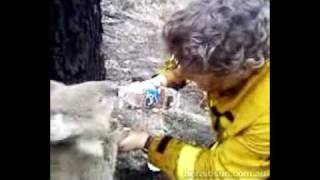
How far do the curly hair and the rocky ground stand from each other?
0.20 feet

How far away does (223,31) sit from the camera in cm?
207

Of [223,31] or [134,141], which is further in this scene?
[134,141]

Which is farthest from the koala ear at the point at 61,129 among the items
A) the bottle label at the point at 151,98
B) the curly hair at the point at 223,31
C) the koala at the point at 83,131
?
the curly hair at the point at 223,31

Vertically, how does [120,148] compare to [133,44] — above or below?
below

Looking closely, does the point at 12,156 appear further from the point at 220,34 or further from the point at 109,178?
the point at 220,34

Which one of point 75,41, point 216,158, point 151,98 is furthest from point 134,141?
point 75,41

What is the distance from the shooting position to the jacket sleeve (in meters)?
2.11

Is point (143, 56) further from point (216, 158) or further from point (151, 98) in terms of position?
point (216, 158)

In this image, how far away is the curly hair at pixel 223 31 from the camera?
2.07m

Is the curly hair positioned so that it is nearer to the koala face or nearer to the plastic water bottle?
the plastic water bottle

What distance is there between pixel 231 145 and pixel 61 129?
1.89ft

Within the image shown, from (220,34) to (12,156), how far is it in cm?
87
